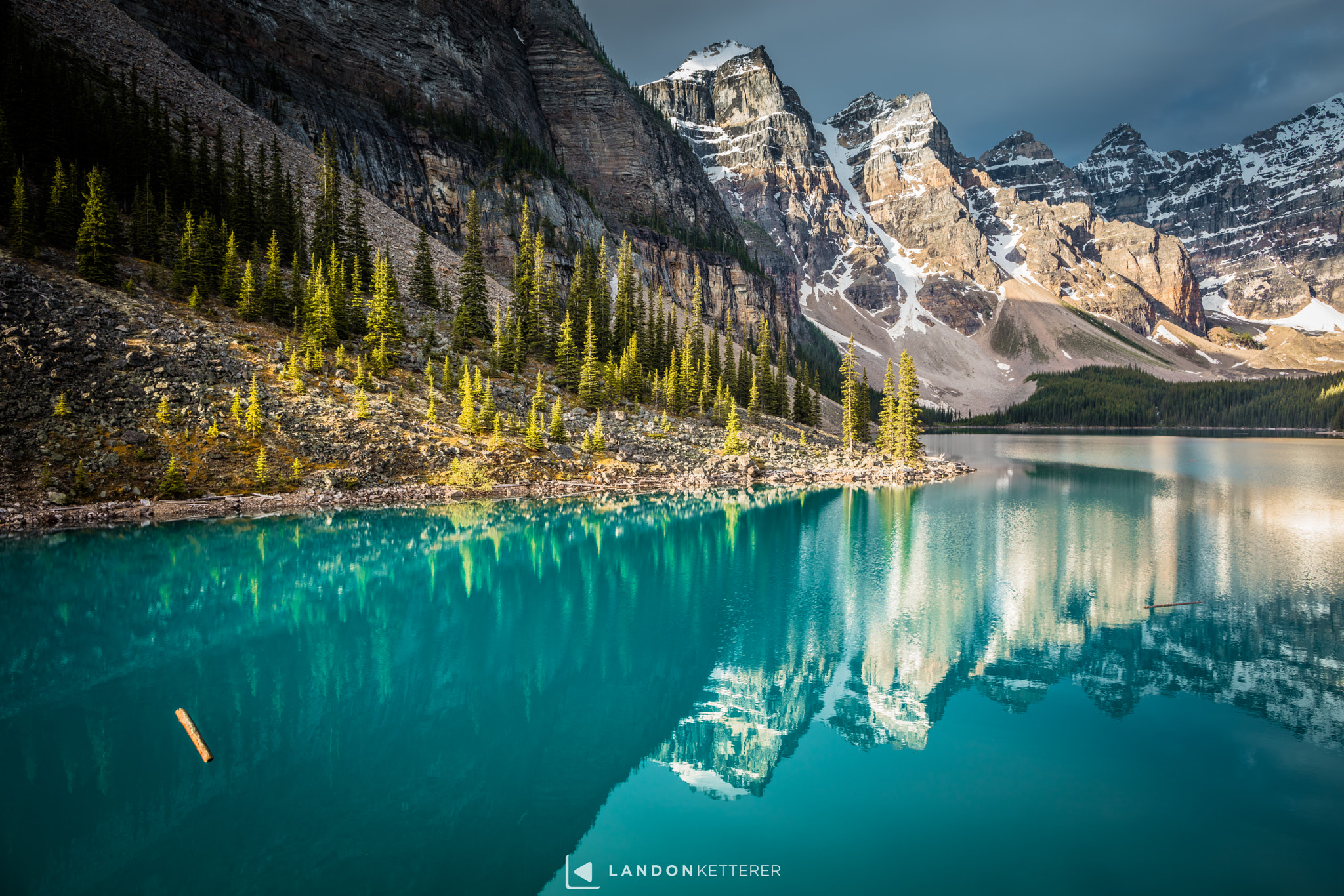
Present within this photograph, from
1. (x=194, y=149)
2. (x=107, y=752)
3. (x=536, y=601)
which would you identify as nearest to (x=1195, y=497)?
(x=536, y=601)

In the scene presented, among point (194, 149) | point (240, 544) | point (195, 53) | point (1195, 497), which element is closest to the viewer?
point (240, 544)

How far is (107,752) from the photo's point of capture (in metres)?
11.8

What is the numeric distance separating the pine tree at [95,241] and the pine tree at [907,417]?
228ft

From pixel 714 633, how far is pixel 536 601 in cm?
720

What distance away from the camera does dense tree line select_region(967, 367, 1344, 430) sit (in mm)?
161875

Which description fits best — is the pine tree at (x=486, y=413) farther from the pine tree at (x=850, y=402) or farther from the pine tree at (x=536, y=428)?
the pine tree at (x=850, y=402)

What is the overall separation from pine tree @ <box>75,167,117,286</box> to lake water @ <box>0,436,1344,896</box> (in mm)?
21545

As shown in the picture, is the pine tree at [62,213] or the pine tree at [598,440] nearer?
the pine tree at [62,213]

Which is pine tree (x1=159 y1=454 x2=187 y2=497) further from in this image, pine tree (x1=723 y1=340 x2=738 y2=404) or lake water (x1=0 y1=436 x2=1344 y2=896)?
pine tree (x1=723 y1=340 x2=738 y2=404)

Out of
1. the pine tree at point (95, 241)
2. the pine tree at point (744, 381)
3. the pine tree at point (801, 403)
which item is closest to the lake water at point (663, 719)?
the pine tree at point (95, 241)

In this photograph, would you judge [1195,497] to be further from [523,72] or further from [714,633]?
[523,72]

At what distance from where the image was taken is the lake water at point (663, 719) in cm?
945

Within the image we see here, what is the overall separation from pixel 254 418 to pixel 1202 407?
239 meters

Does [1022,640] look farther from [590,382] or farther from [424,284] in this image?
[424,284]
